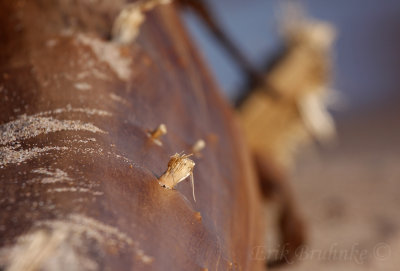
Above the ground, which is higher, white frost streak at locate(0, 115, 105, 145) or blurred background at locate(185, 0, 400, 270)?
blurred background at locate(185, 0, 400, 270)

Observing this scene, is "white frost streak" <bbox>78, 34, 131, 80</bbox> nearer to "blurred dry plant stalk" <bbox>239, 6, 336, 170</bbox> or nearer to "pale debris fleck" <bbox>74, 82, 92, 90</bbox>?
"pale debris fleck" <bbox>74, 82, 92, 90</bbox>

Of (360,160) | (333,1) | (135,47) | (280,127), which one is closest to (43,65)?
(135,47)

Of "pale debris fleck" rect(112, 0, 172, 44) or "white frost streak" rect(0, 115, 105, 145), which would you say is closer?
"white frost streak" rect(0, 115, 105, 145)

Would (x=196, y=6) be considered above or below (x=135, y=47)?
above

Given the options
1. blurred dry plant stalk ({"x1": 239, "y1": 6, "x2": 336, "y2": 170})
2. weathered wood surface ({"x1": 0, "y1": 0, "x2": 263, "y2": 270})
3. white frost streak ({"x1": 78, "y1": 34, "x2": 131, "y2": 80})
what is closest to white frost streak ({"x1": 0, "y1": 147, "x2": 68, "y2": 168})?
weathered wood surface ({"x1": 0, "y1": 0, "x2": 263, "y2": 270})

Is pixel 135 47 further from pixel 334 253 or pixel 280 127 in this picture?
pixel 280 127

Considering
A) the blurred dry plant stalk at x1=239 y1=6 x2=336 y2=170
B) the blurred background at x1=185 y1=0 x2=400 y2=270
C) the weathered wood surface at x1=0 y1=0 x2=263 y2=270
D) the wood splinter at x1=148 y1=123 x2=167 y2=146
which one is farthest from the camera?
the blurred dry plant stalk at x1=239 y1=6 x2=336 y2=170
